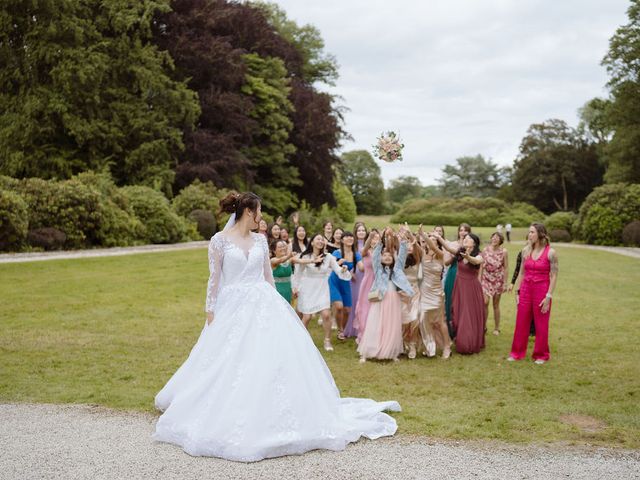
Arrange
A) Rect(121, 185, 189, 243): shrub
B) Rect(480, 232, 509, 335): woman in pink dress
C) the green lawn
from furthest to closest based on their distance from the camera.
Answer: Rect(121, 185, 189, 243): shrub
Rect(480, 232, 509, 335): woman in pink dress
the green lawn

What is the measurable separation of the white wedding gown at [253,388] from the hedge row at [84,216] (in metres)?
16.0

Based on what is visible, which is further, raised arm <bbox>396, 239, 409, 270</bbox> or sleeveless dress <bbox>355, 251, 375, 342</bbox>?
sleeveless dress <bbox>355, 251, 375, 342</bbox>

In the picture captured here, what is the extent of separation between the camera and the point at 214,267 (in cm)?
644

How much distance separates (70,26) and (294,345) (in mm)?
26888

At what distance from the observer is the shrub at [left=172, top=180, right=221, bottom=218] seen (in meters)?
29.3

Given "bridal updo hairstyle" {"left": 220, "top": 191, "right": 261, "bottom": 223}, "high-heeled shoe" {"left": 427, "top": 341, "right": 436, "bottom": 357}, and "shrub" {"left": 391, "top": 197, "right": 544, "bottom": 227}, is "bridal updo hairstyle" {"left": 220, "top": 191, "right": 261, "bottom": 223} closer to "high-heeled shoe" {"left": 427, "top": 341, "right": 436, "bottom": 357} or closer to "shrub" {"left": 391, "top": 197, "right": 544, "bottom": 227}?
"high-heeled shoe" {"left": 427, "top": 341, "right": 436, "bottom": 357}

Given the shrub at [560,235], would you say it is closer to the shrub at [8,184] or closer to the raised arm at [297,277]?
the shrub at [8,184]

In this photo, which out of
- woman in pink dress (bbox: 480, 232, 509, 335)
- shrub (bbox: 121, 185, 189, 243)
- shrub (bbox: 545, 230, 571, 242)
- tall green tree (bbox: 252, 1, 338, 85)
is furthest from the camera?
tall green tree (bbox: 252, 1, 338, 85)

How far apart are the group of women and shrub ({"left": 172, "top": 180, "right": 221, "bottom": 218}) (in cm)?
1920

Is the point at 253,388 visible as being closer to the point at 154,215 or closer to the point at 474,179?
the point at 154,215

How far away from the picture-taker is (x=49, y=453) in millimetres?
5320

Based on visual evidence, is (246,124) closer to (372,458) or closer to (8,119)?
(8,119)

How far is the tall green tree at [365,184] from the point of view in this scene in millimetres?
77750

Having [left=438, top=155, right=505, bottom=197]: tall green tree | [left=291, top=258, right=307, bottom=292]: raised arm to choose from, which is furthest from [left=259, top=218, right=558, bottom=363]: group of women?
[left=438, top=155, right=505, bottom=197]: tall green tree
